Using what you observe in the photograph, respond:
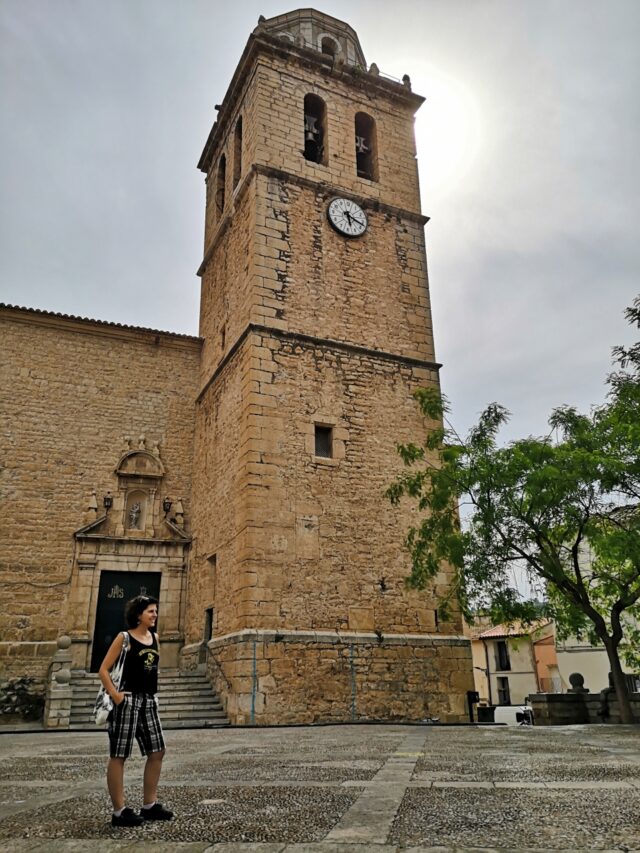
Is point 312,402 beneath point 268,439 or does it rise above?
above

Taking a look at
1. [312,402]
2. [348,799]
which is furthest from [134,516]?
[348,799]

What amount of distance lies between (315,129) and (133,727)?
50.0ft

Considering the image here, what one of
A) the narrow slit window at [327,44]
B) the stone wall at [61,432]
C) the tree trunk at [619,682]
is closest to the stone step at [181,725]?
the stone wall at [61,432]

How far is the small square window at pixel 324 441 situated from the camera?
12445 millimetres

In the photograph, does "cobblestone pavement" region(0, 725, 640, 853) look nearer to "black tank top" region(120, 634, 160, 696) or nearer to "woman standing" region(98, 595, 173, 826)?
"woman standing" region(98, 595, 173, 826)

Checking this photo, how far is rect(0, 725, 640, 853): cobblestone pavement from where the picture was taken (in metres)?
2.48

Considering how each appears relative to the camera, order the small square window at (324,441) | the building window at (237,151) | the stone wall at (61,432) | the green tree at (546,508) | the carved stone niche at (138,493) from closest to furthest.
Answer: the green tree at (546,508), the small square window at (324,441), the stone wall at (61,432), the carved stone niche at (138,493), the building window at (237,151)

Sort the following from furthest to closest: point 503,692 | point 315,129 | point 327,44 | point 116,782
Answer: point 503,692, point 327,44, point 315,129, point 116,782

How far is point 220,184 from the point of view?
1784cm

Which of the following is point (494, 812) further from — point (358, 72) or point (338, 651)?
point (358, 72)

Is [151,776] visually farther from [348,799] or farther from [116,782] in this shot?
[348,799]

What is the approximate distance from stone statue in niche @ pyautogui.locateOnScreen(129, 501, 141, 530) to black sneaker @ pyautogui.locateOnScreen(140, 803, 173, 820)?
38.0 ft

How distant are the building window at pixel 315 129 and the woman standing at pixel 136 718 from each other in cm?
1371

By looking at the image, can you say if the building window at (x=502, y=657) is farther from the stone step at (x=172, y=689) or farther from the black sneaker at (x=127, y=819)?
the black sneaker at (x=127, y=819)
